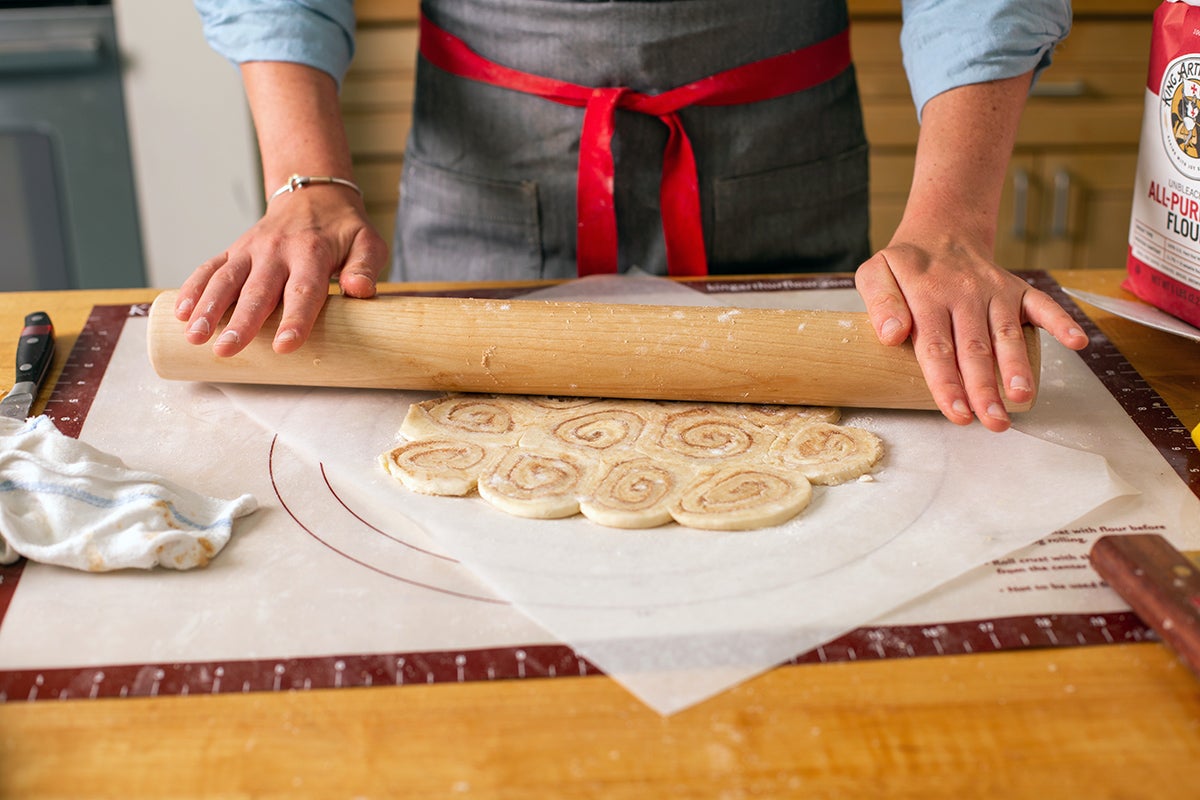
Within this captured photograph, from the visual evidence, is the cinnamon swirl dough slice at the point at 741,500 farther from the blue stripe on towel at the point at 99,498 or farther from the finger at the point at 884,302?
the blue stripe on towel at the point at 99,498

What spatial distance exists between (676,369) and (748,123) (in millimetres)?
483

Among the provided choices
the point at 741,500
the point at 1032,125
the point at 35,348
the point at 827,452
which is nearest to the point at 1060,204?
the point at 1032,125

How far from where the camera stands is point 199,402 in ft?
3.29

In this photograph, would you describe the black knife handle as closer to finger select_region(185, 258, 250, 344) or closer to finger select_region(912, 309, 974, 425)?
finger select_region(185, 258, 250, 344)

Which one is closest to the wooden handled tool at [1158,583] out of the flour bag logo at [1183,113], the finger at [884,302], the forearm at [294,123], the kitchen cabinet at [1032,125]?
the finger at [884,302]

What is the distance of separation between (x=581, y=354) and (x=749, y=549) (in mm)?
268

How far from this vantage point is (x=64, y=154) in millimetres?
2191

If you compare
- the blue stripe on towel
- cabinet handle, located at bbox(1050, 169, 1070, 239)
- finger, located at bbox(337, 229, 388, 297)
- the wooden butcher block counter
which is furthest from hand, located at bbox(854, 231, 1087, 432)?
cabinet handle, located at bbox(1050, 169, 1070, 239)

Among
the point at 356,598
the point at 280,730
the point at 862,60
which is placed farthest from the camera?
the point at 862,60

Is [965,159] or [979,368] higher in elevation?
[965,159]

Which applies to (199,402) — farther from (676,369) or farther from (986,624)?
(986,624)

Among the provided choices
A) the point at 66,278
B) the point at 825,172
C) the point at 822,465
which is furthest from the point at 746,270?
the point at 66,278

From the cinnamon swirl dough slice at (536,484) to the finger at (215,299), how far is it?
0.29 meters

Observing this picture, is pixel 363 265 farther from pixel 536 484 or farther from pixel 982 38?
pixel 982 38
